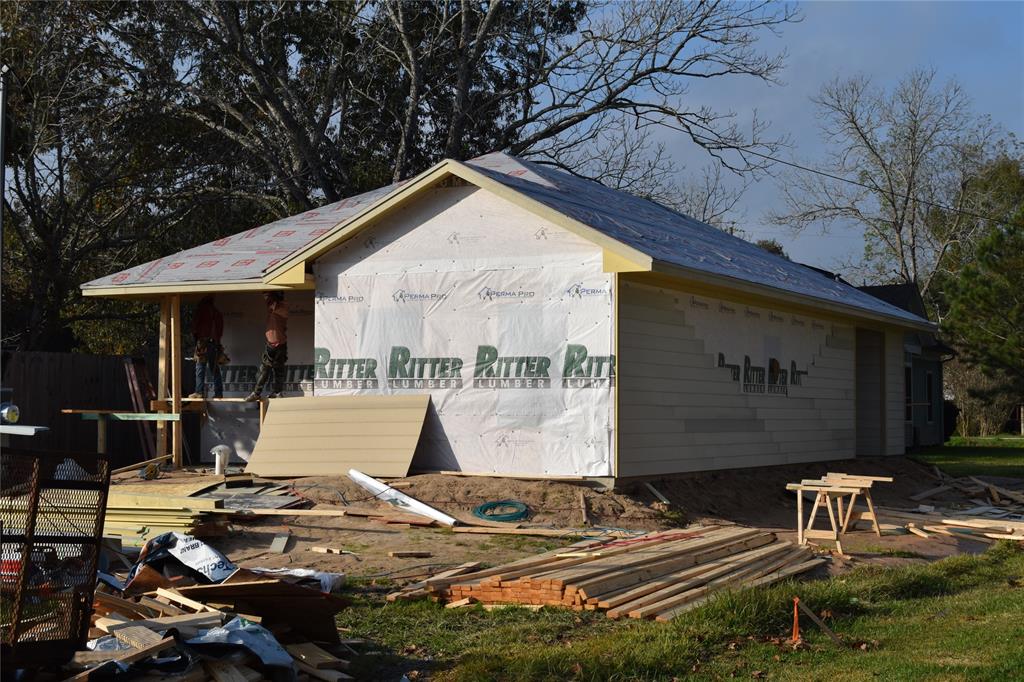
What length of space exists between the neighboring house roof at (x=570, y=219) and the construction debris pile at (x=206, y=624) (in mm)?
7515

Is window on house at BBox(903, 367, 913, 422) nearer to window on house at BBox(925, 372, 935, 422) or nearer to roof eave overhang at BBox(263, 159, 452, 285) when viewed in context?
window on house at BBox(925, 372, 935, 422)

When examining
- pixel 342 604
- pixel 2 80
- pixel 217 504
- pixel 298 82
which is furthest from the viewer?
pixel 298 82

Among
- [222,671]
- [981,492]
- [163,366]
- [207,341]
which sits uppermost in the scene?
[207,341]

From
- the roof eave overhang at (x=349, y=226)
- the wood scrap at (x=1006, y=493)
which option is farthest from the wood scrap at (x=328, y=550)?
the wood scrap at (x=1006, y=493)

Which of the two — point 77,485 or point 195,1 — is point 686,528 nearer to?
point 77,485

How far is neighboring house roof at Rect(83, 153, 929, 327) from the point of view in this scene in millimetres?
15977

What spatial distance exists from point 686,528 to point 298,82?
2360cm

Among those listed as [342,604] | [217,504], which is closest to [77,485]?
[342,604]

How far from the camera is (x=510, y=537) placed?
13000 mm

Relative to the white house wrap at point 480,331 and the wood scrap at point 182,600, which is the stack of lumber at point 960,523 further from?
the wood scrap at point 182,600

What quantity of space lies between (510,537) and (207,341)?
8500 millimetres

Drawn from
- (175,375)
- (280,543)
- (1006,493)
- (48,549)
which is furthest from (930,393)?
(48,549)

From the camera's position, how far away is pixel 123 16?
29.3 m

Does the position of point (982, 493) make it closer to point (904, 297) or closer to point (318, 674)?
point (318, 674)
